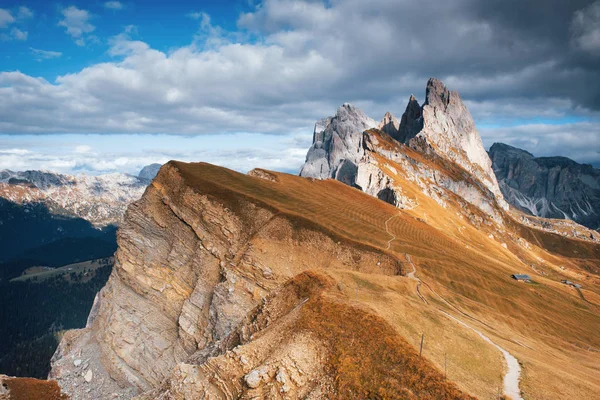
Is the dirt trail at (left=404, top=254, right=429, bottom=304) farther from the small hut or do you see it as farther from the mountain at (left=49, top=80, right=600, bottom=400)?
the small hut

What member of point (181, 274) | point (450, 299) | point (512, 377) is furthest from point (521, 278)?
point (181, 274)

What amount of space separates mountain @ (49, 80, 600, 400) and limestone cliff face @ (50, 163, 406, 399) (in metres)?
0.27

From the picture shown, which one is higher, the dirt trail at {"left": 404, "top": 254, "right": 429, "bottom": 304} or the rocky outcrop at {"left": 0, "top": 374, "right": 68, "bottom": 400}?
the dirt trail at {"left": 404, "top": 254, "right": 429, "bottom": 304}

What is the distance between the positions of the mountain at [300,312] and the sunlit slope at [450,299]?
0.32m

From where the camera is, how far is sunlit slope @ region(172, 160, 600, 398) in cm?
2788

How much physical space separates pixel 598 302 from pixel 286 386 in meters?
114

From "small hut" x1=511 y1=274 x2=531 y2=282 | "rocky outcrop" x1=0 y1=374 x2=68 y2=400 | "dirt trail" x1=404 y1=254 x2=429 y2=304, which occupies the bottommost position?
"rocky outcrop" x1=0 y1=374 x2=68 y2=400

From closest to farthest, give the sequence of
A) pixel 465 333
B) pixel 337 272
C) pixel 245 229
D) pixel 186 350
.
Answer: pixel 465 333 < pixel 337 272 < pixel 186 350 < pixel 245 229

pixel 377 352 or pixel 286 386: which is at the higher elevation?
pixel 377 352

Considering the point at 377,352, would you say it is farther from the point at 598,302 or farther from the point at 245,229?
the point at 598,302

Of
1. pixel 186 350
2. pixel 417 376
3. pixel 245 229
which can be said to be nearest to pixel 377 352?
pixel 417 376

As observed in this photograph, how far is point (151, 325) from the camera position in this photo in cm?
6581

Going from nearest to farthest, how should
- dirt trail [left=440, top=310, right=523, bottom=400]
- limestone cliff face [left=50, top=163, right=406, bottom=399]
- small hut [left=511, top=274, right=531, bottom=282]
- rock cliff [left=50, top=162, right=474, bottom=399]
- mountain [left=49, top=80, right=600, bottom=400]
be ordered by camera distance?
mountain [left=49, top=80, right=600, bottom=400], dirt trail [left=440, top=310, right=523, bottom=400], limestone cliff face [left=50, top=163, right=406, bottom=399], rock cliff [left=50, top=162, right=474, bottom=399], small hut [left=511, top=274, right=531, bottom=282]

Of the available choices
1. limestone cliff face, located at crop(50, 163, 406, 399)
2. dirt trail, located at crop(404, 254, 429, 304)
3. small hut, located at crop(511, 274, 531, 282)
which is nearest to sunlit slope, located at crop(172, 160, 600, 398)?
dirt trail, located at crop(404, 254, 429, 304)
